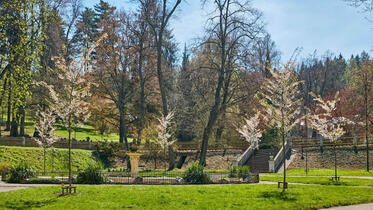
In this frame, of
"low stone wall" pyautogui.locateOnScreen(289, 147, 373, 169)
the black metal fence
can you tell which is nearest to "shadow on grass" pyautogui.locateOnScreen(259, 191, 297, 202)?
the black metal fence

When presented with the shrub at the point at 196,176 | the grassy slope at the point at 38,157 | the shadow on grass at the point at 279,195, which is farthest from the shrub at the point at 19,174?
the shadow on grass at the point at 279,195

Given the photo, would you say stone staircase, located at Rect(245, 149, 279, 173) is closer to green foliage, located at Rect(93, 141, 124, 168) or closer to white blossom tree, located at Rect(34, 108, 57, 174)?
green foliage, located at Rect(93, 141, 124, 168)

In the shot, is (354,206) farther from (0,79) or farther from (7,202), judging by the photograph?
(0,79)

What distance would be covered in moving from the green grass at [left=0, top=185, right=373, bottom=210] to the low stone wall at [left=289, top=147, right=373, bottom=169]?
1766cm

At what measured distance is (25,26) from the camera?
15898 millimetres

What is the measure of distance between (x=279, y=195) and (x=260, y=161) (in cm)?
2255

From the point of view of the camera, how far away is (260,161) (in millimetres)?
35250

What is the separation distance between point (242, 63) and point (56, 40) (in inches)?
840

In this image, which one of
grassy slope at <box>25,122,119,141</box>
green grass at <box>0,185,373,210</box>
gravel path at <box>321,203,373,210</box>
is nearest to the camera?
gravel path at <box>321,203,373,210</box>

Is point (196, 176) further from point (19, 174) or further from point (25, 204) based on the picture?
point (19, 174)

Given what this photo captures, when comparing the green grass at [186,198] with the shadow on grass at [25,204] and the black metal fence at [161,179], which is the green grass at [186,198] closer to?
the shadow on grass at [25,204]

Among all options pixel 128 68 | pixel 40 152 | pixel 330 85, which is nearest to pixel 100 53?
pixel 128 68

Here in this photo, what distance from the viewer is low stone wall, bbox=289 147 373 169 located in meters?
30.8

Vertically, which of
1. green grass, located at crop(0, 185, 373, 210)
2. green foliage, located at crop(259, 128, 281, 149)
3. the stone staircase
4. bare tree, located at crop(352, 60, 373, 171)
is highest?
bare tree, located at crop(352, 60, 373, 171)
